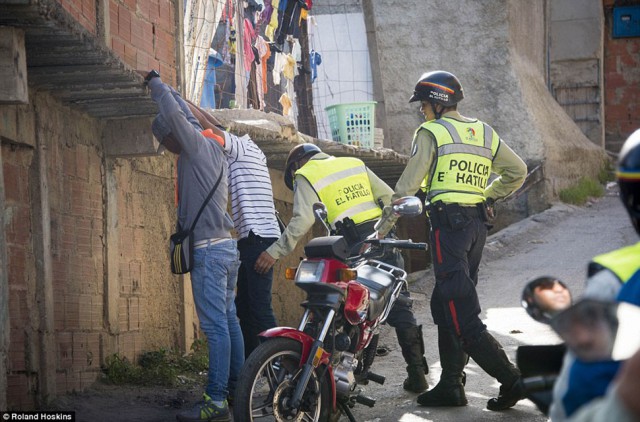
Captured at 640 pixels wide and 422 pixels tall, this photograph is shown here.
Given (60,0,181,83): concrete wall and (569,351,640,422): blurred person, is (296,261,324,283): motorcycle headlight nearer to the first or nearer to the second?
(60,0,181,83): concrete wall

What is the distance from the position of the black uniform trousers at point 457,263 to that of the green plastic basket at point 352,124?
5524mm

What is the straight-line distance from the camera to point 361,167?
661 cm

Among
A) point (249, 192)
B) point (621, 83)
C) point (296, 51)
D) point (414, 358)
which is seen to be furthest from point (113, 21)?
point (621, 83)

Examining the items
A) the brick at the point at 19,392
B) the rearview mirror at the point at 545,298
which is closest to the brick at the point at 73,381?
the brick at the point at 19,392

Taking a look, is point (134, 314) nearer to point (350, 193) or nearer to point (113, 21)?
point (350, 193)

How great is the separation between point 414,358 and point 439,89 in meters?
1.71

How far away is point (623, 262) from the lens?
2.21 meters

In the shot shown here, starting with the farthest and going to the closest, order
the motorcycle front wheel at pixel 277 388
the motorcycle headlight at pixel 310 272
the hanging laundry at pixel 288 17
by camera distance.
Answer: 1. the hanging laundry at pixel 288 17
2. the motorcycle headlight at pixel 310 272
3. the motorcycle front wheel at pixel 277 388

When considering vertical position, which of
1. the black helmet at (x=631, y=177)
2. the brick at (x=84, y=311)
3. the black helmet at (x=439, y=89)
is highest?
the black helmet at (x=439, y=89)

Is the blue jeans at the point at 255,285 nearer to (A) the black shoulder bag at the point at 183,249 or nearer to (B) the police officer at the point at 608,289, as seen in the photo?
(A) the black shoulder bag at the point at 183,249

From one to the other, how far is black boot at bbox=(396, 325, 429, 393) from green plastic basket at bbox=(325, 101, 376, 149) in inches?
207

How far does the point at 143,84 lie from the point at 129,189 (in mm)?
1595

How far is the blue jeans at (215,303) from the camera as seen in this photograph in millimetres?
5535

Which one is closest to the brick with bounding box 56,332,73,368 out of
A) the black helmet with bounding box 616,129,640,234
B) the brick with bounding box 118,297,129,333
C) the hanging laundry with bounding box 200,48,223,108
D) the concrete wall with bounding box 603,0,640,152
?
the brick with bounding box 118,297,129,333
